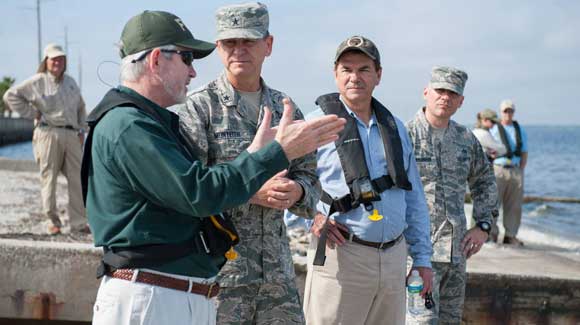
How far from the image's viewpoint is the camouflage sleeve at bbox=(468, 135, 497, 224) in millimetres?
5188

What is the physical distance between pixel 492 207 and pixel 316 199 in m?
2.19

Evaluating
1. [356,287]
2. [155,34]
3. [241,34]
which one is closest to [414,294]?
[356,287]

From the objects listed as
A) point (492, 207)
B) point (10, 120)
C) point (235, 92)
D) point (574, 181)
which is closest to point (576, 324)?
point (492, 207)

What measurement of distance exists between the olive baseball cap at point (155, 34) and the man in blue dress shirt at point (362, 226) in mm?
1650

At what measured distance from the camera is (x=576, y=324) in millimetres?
6043

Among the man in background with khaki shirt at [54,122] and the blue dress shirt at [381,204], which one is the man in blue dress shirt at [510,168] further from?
the blue dress shirt at [381,204]

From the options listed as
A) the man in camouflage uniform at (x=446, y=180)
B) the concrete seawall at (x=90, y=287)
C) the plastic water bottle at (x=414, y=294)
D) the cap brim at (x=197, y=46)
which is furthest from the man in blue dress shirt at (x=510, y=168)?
the cap brim at (x=197, y=46)

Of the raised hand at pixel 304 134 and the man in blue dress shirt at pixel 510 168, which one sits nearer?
the raised hand at pixel 304 134

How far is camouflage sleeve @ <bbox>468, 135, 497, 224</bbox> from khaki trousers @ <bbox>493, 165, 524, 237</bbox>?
6753 mm

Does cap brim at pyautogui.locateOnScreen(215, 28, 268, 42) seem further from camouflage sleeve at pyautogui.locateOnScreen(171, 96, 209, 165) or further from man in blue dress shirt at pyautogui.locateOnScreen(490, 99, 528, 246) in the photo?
man in blue dress shirt at pyautogui.locateOnScreen(490, 99, 528, 246)

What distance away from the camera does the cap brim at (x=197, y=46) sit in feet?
8.92

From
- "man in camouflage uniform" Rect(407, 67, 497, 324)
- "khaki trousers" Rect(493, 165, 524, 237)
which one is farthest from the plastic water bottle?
"khaki trousers" Rect(493, 165, 524, 237)

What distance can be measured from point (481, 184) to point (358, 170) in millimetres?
1535

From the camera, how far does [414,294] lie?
4.47 metres
